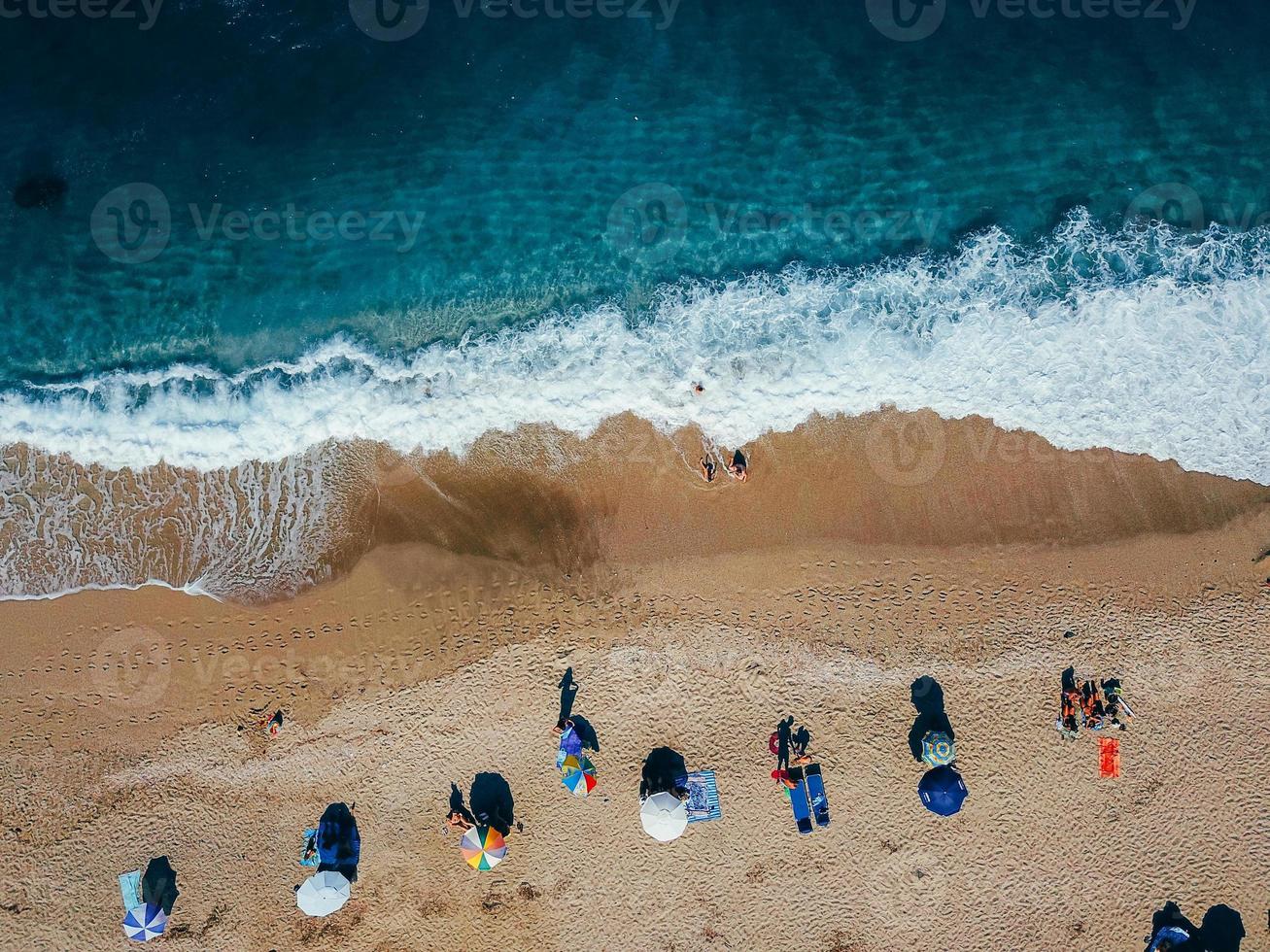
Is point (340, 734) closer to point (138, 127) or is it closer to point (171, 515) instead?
point (171, 515)

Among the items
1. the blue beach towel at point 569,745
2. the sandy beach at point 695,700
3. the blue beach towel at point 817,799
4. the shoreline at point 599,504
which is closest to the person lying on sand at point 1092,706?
the sandy beach at point 695,700

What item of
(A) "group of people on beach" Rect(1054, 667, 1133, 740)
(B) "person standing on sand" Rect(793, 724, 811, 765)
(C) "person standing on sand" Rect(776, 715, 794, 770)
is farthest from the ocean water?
(B) "person standing on sand" Rect(793, 724, 811, 765)

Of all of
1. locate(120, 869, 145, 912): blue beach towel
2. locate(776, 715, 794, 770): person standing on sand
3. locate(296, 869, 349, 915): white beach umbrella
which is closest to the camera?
locate(296, 869, 349, 915): white beach umbrella

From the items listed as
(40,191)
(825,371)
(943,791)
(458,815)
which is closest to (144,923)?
(458,815)

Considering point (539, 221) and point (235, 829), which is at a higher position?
point (539, 221)

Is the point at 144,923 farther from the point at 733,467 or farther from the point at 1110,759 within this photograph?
the point at 1110,759

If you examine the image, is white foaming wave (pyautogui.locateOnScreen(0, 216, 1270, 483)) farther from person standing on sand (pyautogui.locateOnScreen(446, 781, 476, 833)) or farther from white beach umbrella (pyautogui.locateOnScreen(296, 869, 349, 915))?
white beach umbrella (pyautogui.locateOnScreen(296, 869, 349, 915))

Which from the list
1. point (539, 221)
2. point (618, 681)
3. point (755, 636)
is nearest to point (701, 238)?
point (539, 221)
